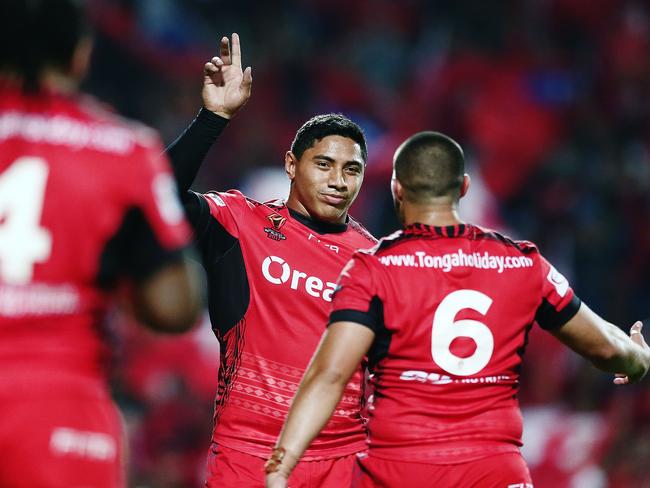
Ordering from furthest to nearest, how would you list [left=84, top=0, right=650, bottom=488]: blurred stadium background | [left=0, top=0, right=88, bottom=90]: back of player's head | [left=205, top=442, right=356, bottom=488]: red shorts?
[left=84, top=0, right=650, bottom=488]: blurred stadium background
[left=205, top=442, right=356, bottom=488]: red shorts
[left=0, top=0, right=88, bottom=90]: back of player's head

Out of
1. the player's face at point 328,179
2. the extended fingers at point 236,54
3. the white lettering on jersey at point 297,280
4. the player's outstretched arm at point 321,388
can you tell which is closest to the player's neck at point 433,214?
the player's outstretched arm at point 321,388

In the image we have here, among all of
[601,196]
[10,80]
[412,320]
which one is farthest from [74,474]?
[601,196]

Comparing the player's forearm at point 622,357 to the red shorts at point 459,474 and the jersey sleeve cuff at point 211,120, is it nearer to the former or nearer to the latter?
the red shorts at point 459,474

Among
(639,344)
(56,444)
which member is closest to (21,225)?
(56,444)

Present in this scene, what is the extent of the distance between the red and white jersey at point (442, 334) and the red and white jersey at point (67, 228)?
1161 millimetres

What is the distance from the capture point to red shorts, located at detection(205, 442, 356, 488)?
4.53 m

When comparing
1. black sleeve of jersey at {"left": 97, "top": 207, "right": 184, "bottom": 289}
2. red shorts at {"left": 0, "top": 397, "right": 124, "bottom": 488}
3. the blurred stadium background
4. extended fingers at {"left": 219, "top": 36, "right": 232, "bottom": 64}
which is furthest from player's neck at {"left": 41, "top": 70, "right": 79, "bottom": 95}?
the blurred stadium background

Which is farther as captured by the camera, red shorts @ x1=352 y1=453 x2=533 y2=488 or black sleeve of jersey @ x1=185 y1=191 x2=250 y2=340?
black sleeve of jersey @ x1=185 y1=191 x2=250 y2=340

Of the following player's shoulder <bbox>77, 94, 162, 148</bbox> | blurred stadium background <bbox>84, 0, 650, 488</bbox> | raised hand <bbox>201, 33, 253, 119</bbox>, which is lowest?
player's shoulder <bbox>77, 94, 162, 148</bbox>

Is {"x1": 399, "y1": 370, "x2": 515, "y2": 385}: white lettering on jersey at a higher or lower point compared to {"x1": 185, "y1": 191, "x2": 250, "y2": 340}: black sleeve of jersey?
lower

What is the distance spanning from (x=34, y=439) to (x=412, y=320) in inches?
63.0

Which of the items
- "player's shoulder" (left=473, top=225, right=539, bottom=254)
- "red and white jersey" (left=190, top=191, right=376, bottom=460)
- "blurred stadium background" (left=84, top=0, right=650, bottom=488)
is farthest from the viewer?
"blurred stadium background" (left=84, top=0, right=650, bottom=488)

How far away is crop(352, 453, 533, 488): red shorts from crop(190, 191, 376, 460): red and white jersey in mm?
805

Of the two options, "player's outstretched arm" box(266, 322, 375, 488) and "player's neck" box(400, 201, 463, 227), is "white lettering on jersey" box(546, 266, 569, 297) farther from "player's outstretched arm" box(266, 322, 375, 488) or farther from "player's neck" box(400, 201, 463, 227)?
"player's outstretched arm" box(266, 322, 375, 488)
